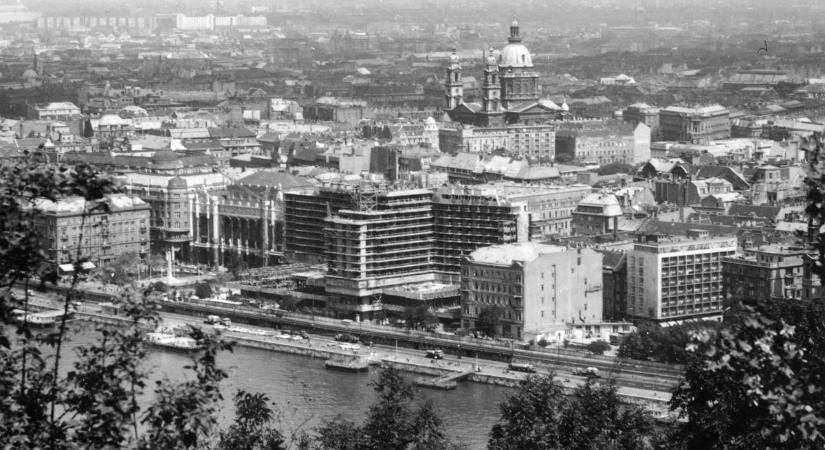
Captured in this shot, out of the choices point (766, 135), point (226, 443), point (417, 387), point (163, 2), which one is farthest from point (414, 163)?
point (163, 2)

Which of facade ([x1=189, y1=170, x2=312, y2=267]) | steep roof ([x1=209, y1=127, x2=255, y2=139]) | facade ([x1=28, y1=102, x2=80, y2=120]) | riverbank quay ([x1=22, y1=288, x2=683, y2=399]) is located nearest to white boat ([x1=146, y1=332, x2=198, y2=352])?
riverbank quay ([x1=22, y1=288, x2=683, y2=399])

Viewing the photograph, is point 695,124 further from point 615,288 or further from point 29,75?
point 29,75

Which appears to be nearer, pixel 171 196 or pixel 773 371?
pixel 773 371

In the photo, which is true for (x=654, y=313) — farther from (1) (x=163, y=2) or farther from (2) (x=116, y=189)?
(1) (x=163, y=2)

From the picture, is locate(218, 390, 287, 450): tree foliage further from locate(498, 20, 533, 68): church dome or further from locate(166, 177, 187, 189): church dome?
locate(498, 20, 533, 68): church dome

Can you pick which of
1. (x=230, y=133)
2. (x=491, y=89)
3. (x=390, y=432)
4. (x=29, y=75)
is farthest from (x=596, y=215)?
(x=29, y=75)
